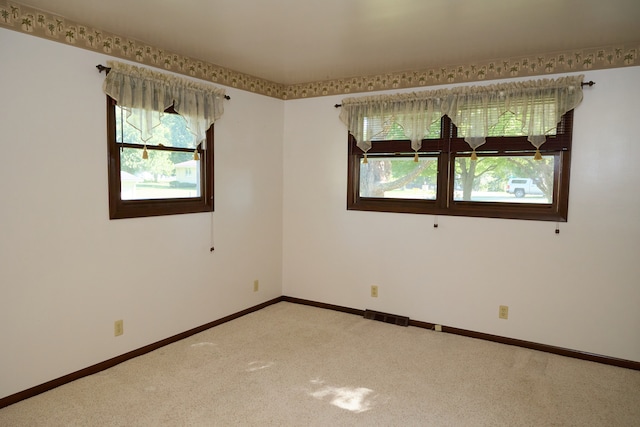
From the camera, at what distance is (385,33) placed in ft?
9.62

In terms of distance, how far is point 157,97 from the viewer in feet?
10.6

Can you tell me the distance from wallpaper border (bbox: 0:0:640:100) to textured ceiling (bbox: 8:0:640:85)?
2.9 inches

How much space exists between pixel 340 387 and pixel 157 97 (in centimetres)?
259

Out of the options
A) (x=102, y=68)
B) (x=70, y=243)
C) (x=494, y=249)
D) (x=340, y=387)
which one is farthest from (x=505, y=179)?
(x=70, y=243)

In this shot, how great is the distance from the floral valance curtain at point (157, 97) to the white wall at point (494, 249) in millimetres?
1230

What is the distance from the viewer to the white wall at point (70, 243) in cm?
253

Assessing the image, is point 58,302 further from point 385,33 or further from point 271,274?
point 385,33

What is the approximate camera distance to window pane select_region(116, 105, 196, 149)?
308cm

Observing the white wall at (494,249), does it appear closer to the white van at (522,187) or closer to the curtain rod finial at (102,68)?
the white van at (522,187)

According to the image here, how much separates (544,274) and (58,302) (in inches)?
147

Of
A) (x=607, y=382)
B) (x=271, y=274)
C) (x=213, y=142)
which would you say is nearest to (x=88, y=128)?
(x=213, y=142)

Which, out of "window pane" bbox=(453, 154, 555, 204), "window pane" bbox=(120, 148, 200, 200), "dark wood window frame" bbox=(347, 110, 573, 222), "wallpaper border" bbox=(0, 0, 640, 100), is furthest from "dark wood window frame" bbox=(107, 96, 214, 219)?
"window pane" bbox=(453, 154, 555, 204)

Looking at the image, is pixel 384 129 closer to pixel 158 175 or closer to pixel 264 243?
pixel 264 243

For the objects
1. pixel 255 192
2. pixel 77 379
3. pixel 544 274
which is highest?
pixel 255 192
